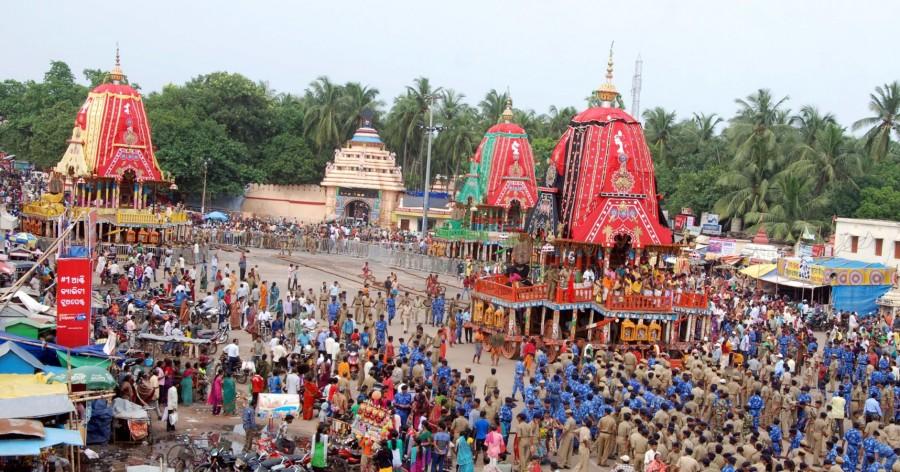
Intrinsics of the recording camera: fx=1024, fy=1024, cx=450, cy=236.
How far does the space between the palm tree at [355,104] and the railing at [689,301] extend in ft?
156

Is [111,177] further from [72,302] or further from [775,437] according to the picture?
[775,437]

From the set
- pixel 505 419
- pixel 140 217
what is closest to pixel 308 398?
pixel 505 419

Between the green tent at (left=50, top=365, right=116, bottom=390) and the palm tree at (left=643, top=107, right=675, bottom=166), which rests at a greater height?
the palm tree at (left=643, top=107, right=675, bottom=166)

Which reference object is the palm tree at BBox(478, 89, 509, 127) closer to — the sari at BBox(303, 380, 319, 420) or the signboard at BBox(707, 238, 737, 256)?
the signboard at BBox(707, 238, 737, 256)

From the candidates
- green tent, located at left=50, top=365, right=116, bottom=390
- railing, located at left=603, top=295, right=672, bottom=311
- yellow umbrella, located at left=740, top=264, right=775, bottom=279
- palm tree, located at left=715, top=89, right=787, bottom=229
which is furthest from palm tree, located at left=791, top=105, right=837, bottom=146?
green tent, located at left=50, top=365, right=116, bottom=390

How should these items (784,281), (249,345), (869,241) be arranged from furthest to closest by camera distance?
(869,241), (784,281), (249,345)

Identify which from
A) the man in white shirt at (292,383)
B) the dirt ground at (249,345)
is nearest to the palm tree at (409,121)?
the dirt ground at (249,345)

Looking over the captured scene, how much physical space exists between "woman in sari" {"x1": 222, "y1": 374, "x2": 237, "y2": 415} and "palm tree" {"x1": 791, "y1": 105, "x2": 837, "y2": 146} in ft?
160

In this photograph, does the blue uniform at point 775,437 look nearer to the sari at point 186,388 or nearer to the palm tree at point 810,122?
the sari at point 186,388

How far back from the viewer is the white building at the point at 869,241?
4228cm

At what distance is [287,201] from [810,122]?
33.4 metres

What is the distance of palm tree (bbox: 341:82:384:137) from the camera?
2950 inches

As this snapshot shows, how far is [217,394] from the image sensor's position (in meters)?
19.6

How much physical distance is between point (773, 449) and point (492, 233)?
33.7 metres
